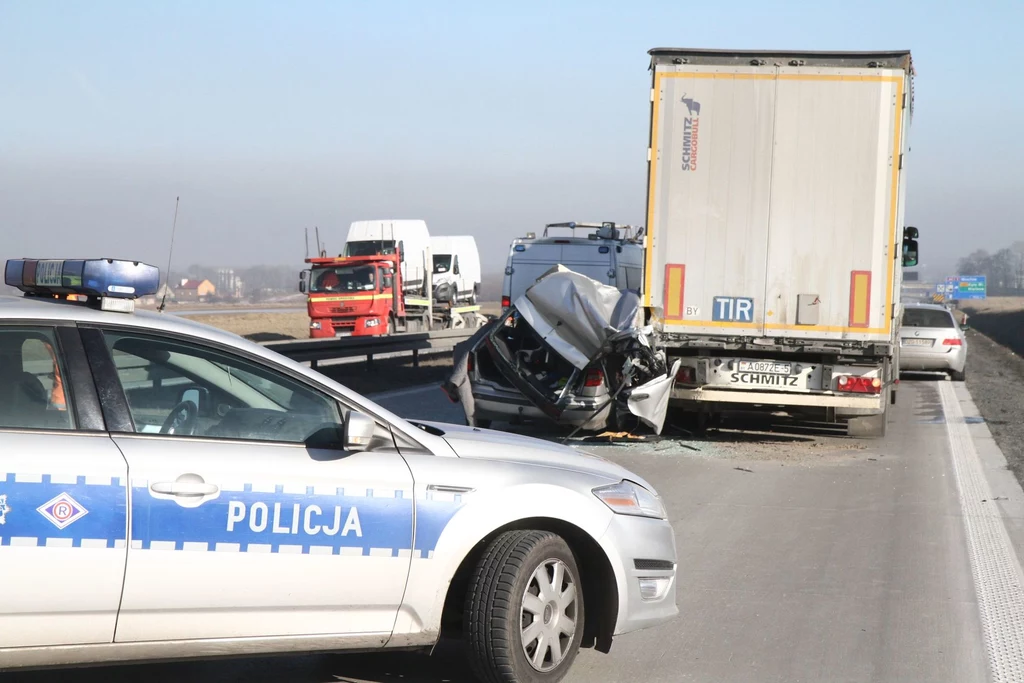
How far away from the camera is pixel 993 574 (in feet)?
22.0

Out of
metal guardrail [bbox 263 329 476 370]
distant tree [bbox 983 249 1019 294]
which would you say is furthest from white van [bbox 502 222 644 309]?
distant tree [bbox 983 249 1019 294]

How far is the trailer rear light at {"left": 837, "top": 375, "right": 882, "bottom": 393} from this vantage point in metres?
11.9

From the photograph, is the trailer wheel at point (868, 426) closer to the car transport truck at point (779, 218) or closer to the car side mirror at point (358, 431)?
the car transport truck at point (779, 218)

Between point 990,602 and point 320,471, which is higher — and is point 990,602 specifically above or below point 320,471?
below

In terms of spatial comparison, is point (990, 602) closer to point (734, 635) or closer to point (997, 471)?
point (734, 635)

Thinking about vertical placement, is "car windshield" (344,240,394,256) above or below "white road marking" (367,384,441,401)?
above

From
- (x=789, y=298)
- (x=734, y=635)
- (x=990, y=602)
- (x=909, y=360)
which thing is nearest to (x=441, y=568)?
(x=734, y=635)

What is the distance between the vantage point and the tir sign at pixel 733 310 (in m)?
11.9

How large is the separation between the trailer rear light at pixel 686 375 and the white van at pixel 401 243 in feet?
67.6

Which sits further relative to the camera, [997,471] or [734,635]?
[997,471]

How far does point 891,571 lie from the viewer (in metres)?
6.78

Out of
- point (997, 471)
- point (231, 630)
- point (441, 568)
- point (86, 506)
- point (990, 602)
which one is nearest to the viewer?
point (86, 506)

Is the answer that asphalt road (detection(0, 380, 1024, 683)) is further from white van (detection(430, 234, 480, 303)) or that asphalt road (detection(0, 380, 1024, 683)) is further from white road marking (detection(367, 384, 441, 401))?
white van (detection(430, 234, 480, 303))

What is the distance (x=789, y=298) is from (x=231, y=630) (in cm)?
885
